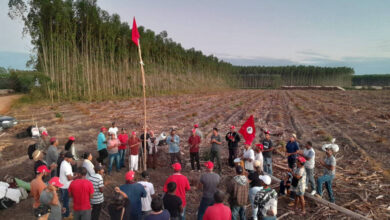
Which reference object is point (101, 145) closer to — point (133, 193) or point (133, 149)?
point (133, 149)

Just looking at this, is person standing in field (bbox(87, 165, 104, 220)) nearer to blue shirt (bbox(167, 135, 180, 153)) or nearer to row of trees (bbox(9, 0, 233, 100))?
blue shirt (bbox(167, 135, 180, 153))

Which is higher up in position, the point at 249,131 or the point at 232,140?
the point at 249,131

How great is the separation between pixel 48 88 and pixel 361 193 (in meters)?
32.3

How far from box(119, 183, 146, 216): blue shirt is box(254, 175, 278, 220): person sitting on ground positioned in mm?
2769

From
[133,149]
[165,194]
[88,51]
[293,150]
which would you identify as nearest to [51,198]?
[165,194]

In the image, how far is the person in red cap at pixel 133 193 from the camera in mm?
5562

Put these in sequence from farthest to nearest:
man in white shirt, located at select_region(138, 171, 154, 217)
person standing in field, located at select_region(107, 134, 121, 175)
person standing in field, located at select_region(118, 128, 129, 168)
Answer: person standing in field, located at select_region(118, 128, 129, 168)
person standing in field, located at select_region(107, 134, 121, 175)
man in white shirt, located at select_region(138, 171, 154, 217)

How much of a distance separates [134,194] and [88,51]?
39913 mm

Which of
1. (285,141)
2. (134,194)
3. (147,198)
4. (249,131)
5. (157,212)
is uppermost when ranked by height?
(249,131)

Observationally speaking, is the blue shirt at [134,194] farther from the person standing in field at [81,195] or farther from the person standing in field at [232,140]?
the person standing in field at [232,140]

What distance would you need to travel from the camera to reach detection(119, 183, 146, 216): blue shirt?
557cm

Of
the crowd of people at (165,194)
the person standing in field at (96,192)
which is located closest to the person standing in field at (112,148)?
the crowd of people at (165,194)

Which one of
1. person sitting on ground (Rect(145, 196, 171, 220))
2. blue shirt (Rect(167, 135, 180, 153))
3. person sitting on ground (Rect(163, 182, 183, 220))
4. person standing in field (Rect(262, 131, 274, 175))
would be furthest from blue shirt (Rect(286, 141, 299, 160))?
person sitting on ground (Rect(145, 196, 171, 220))

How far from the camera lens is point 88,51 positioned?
39.9 m
